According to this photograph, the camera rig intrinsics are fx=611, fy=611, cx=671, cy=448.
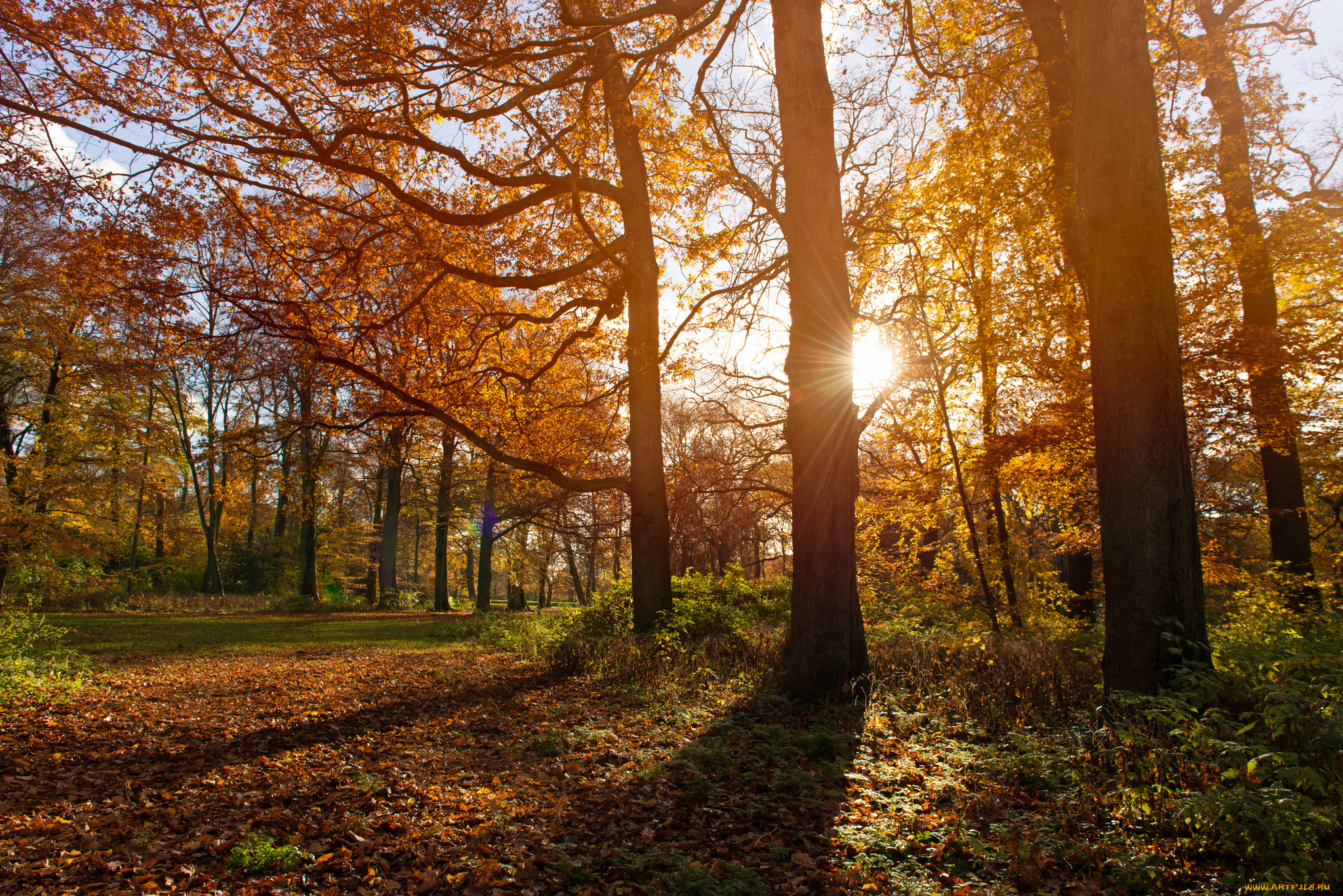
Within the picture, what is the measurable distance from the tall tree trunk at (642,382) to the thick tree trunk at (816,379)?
129 inches

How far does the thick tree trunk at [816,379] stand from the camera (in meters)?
6.19

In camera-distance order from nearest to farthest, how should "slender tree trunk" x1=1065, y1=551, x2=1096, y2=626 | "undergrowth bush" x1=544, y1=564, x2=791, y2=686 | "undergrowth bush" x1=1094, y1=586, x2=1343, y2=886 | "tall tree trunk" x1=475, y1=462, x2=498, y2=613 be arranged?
"undergrowth bush" x1=1094, y1=586, x2=1343, y2=886, "undergrowth bush" x1=544, y1=564, x2=791, y2=686, "slender tree trunk" x1=1065, y1=551, x2=1096, y2=626, "tall tree trunk" x1=475, y1=462, x2=498, y2=613

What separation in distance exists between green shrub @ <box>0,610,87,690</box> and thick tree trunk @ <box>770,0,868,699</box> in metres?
7.83

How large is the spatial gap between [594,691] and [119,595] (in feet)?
69.0

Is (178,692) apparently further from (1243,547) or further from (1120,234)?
(1243,547)

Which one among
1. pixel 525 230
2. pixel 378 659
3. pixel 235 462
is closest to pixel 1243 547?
pixel 525 230

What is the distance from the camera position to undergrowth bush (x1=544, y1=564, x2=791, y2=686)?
7.45 metres

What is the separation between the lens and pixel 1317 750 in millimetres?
3111

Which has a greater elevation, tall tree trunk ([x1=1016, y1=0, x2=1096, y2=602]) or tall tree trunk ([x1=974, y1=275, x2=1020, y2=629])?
tall tree trunk ([x1=1016, y1=0, x2=1096, y2=602])

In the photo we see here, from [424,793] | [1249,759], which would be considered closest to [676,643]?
[424,793]

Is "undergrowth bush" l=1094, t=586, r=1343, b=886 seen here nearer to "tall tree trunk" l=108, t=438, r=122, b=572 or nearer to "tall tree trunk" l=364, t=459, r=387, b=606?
"tall tree trunk" l=108, t=438, r=122, b=572

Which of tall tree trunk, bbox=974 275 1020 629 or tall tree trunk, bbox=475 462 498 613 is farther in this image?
tall tree trunk, bbox=475 462 498 613

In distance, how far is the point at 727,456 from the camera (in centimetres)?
1605

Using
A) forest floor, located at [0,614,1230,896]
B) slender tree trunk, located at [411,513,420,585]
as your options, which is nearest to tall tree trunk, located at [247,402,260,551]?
slender tree trunk, located at [411,513,420,585]
